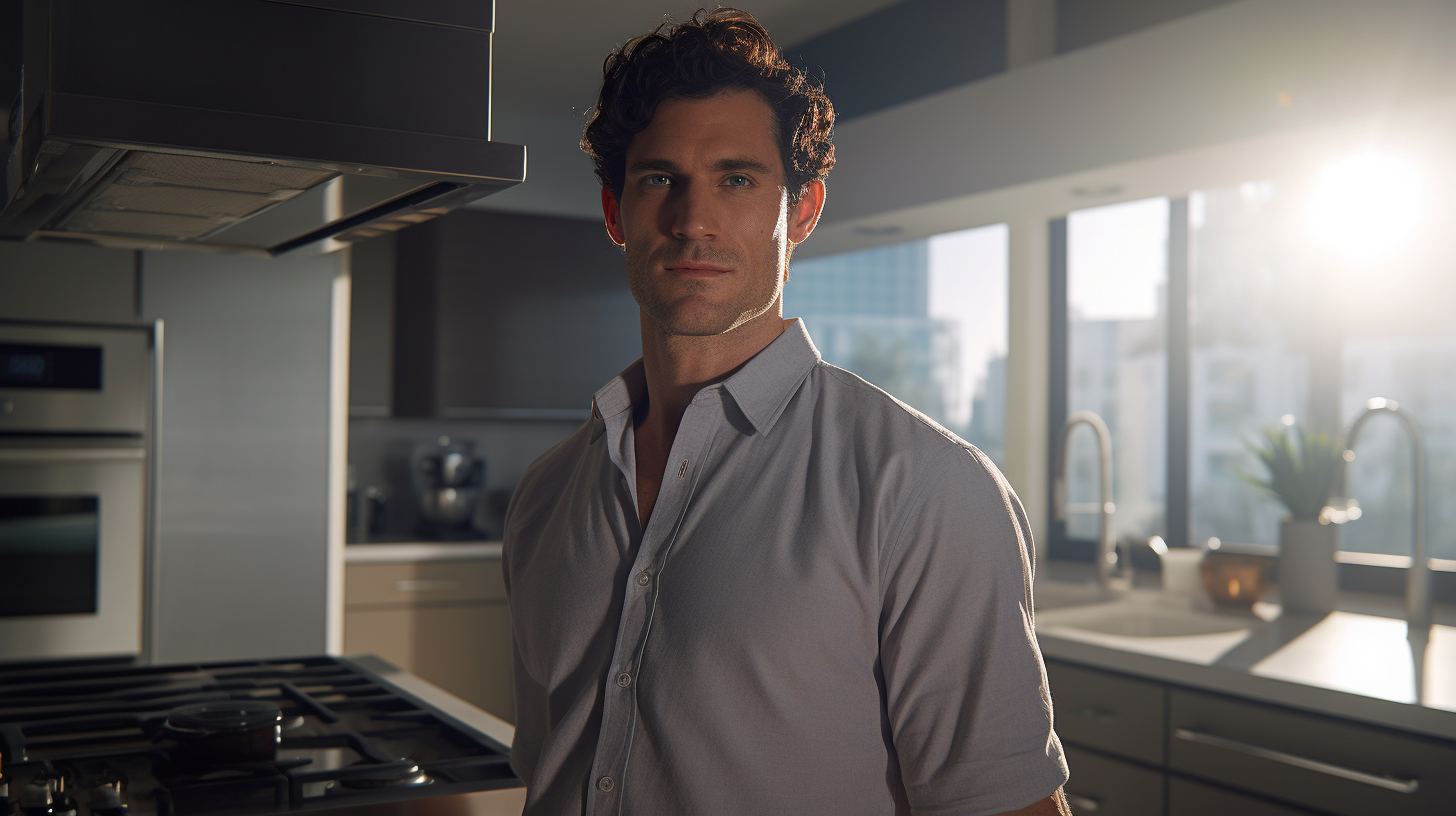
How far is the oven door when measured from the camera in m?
2.83

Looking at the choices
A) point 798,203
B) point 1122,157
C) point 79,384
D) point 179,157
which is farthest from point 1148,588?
point 79,384

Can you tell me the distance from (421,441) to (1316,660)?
3.55 metres

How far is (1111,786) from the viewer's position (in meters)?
2.31

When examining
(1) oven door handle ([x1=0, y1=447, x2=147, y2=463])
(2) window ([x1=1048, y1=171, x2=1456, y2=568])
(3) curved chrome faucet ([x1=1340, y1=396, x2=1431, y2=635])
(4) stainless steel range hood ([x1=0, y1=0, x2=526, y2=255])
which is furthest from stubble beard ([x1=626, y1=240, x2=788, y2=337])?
(1) oven door handle ([x1=0, y1=447, x2=147, y2=463])

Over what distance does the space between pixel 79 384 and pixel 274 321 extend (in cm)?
52

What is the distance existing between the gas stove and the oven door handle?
3.55ft

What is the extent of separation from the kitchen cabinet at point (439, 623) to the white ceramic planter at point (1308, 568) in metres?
2.47

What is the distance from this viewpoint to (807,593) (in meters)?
1.00

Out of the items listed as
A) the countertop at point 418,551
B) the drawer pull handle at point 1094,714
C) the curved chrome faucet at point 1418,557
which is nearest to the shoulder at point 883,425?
the drawer pull handle at point 1094,714

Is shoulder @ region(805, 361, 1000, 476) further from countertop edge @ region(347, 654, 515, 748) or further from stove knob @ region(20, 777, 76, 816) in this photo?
stove knob @ region(20, 777, 76, 816)

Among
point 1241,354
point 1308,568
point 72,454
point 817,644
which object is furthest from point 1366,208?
point 72,454

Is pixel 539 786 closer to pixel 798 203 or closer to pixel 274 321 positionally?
pixel 798 203

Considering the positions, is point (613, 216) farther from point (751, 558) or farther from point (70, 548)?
point (70, 548)

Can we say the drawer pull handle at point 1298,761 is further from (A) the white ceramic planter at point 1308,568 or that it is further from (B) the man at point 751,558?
(B) the man at point 751,558
